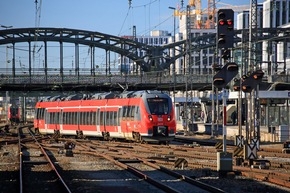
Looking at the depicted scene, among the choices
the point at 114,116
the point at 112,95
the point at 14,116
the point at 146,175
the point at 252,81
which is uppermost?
the point at 252,81

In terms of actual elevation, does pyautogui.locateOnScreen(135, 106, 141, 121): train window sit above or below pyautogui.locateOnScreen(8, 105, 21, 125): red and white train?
above

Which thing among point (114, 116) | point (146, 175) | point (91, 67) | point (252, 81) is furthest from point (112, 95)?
point (91, 67)

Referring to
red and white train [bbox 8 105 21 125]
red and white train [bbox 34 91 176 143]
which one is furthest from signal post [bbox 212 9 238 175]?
red and white train [bbox 8 105 21 125]

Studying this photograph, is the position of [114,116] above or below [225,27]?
below

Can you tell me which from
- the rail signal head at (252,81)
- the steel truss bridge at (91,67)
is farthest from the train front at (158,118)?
the steel truss bridge at (91,67)

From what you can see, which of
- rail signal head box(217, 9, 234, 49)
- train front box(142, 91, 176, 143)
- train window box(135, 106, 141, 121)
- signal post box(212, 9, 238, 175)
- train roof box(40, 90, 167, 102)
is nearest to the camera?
signal post box(212, 9, 238, 175)

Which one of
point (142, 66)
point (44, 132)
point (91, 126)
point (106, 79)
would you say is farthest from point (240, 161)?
point (142, 66)

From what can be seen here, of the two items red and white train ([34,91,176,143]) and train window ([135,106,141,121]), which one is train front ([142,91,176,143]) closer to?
red and white train ([34,91,176,143])

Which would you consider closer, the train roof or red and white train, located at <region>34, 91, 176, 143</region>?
red and white train, located at <region>34, 91, 176, 143</region>

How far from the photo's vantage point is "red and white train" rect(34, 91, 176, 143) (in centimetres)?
3712

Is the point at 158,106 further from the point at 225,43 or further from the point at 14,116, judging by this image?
the point at 14,116

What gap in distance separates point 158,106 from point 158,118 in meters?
0.91

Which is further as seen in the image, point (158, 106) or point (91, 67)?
point (91, 67)

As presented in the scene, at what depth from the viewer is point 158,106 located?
3747cm
